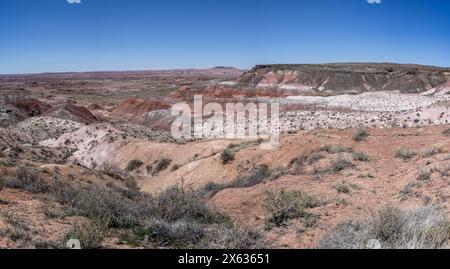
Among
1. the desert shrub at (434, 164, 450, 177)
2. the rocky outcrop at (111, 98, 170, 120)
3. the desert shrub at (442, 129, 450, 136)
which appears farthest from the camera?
the rocky outcrop at (111, 98, 170, 120)

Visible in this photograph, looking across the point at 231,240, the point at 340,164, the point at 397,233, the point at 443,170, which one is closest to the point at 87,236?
the point at 231,240

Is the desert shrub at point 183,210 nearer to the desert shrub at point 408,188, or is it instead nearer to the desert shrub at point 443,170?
the desert shrub at point 408,188

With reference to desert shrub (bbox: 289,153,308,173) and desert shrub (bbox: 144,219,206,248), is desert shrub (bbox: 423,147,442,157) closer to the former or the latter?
desert shrub (bbox: 289,153,308,173)

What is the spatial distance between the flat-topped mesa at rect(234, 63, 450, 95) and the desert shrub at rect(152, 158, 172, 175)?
146 ft

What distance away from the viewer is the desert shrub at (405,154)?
39.8 feet

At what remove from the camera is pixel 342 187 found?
9539mm

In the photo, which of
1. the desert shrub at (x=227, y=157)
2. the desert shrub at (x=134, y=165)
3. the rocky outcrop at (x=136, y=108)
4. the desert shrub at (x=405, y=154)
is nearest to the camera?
the desert shrub at (x=405, y=154)

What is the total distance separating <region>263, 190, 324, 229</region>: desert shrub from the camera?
779 cm

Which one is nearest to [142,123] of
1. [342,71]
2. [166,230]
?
[342,71]

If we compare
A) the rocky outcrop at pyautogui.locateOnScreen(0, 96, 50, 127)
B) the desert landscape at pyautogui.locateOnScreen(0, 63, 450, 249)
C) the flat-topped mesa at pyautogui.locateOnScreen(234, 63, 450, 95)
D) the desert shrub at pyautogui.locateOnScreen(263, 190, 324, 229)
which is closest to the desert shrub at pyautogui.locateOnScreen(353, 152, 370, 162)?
the desert landscape at pyautogui.locateOnScreen(0, 63, 450, 249)

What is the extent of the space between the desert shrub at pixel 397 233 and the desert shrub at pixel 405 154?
6.23 metres

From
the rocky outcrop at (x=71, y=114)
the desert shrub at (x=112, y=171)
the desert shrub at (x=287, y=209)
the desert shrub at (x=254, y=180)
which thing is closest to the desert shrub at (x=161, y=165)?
the desert shrub at (x=112, y=171)

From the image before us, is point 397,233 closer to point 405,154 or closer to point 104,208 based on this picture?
point 104,208
